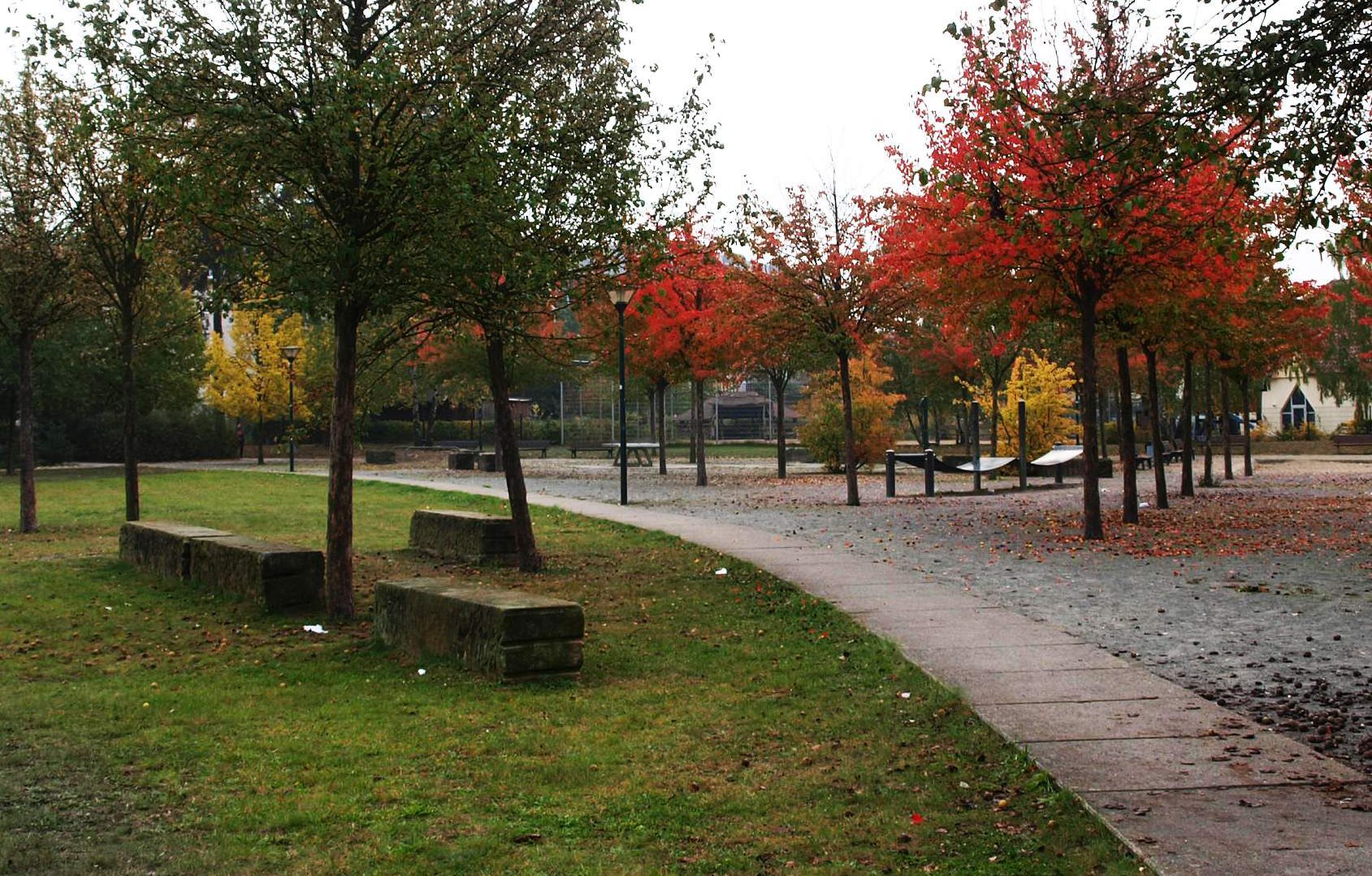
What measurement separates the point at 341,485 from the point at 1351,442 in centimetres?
4806

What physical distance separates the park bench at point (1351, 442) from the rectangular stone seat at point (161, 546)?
4663cm

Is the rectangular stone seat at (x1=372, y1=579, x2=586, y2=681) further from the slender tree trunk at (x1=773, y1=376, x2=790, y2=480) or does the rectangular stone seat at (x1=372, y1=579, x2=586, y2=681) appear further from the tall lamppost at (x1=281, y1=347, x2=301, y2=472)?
the slender tree trunk at (x1=773, y1=376, x2=790, y2=480)

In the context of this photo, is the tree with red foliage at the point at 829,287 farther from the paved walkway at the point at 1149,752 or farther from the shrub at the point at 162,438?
the shrub at the point at 162,438

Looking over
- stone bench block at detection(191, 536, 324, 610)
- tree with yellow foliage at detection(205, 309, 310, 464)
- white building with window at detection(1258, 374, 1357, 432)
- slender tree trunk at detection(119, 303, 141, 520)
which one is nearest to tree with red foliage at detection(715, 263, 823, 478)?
slender tree trunk at detection(119, 303, 141, 520)

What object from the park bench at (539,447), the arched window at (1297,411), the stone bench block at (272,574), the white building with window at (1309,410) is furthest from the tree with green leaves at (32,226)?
the arched window at (1297,411)

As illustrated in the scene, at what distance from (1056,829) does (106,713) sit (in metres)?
4.95

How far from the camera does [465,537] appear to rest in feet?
44.7

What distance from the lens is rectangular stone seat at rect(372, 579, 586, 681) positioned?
727cm

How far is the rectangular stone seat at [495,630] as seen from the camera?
7.27 m

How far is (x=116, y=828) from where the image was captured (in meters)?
4.65

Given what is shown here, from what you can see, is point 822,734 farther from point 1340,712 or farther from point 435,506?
point 435,506

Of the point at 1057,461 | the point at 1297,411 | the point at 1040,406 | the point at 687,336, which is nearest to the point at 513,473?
the point at 687,336

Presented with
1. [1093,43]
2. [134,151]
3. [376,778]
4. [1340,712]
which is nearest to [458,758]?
[376,778]

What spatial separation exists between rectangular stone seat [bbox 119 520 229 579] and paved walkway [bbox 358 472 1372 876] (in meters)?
6.54
